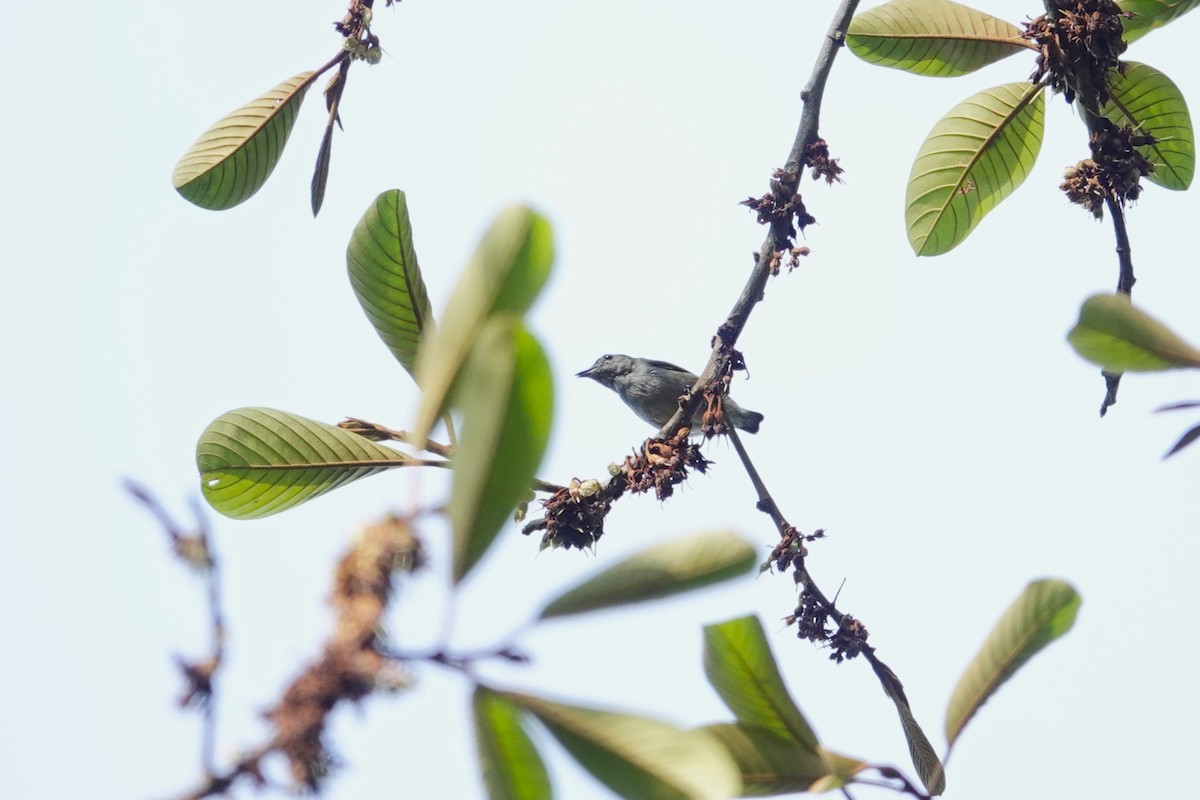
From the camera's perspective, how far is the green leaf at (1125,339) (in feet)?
6.31

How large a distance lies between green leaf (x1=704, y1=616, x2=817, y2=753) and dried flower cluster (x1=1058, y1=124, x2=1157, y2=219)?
2156mm

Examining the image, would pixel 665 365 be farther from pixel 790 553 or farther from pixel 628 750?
pixel 628 750

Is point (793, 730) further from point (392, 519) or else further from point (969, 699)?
point (392, 519)

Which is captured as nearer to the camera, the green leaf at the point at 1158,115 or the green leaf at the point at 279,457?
the green leaf at the point at 279,457

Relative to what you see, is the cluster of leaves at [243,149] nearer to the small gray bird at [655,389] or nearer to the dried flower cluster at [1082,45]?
the dried flower cluster at [1082,45]

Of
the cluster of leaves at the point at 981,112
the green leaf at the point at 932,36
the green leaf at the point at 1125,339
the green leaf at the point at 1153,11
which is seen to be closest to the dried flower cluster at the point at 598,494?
the green leaf at the point at 1125,339

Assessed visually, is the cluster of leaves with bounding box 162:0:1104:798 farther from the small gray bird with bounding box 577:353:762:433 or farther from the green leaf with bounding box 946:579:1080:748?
the small gray bird with bounding box 577:353:762:433

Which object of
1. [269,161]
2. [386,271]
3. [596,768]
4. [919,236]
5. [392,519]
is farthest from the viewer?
[919,236]

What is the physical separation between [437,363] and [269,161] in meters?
2.31

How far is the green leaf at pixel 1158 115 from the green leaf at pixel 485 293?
2768 millimetres

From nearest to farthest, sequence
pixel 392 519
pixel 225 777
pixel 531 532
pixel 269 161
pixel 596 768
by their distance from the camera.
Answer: pixel 225 777
pixel 392 519
pixel 596 768
pixel 531 532
pixel 269 161

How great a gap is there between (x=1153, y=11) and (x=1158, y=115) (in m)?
0.36

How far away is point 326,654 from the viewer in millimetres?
1243

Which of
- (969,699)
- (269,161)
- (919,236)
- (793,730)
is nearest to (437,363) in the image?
(793,730)
